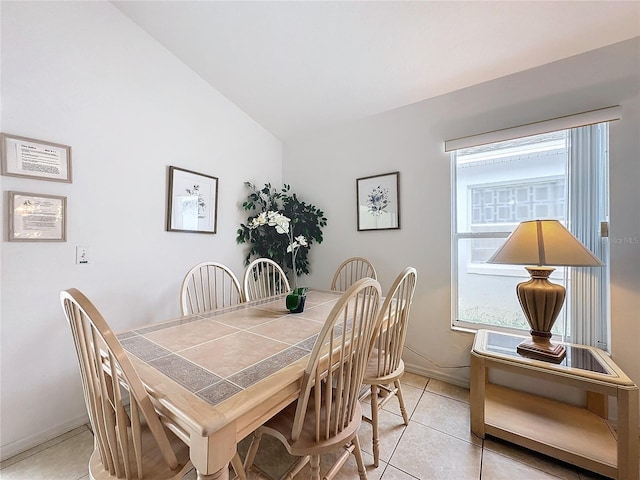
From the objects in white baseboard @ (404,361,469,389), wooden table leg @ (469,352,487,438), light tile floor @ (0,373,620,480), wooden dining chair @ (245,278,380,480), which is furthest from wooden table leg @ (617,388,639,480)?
wooden dining chair @ (245,278,380,480)

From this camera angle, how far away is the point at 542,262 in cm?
143

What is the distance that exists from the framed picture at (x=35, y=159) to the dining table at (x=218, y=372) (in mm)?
1135

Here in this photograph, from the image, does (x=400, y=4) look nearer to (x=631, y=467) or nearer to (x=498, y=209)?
(x=498, y=209)

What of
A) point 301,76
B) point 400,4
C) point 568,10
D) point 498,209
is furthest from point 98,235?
point 568,10

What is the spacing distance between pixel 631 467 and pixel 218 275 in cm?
278

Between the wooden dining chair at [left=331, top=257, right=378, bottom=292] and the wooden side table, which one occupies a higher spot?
the wooden dining chair at [left=331, top=257, right=378, bottom=292]

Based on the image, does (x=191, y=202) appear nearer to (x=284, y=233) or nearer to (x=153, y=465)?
(x=284, y=233)

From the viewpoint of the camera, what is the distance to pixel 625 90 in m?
1.59

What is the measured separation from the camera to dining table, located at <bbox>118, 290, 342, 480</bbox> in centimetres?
70

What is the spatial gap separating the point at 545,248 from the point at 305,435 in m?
1.53

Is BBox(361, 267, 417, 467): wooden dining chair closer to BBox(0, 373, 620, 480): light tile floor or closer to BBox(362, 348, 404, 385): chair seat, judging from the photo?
BBox(362, 348, 404, 385): chair seat

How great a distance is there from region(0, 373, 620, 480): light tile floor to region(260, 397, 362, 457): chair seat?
48 centimetres

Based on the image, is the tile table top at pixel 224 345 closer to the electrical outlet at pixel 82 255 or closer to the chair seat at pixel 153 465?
the chair seat at pixel 153 465

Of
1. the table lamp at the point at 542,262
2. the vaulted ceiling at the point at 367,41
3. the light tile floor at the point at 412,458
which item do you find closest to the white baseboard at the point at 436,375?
the light tile floor at the point at 412,458
